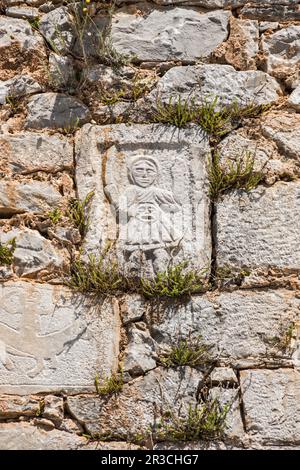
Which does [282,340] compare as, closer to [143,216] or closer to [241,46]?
[143,216]

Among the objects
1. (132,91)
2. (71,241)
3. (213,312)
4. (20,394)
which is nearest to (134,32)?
(132,91)

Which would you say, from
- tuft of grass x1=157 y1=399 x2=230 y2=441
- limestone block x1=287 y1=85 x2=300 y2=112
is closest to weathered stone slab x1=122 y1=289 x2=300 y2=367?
tuft of grass x1=157 y1=399 x2=230 y2=441

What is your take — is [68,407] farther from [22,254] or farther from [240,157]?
[240,157]

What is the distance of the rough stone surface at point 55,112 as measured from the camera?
4277 millimetres

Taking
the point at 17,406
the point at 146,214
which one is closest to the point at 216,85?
the point at 146,214

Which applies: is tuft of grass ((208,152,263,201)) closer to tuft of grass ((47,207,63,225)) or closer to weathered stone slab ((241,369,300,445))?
tuft of grass ((47,207,63,225))

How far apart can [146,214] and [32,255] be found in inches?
25.1

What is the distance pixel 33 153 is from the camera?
420cm

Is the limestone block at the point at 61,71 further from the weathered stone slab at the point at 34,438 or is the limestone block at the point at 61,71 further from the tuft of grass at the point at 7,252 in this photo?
the weathered stone slab at the point at 34,438

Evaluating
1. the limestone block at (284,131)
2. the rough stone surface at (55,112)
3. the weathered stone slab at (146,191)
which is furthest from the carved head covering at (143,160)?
the limestone block at (284,131)

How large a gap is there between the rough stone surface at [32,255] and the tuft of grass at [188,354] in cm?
73

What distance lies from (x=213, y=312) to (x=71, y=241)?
0.83 meters

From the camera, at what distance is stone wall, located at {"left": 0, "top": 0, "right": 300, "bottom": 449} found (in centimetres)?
380

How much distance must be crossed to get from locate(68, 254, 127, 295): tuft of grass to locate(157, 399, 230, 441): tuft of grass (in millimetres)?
708
